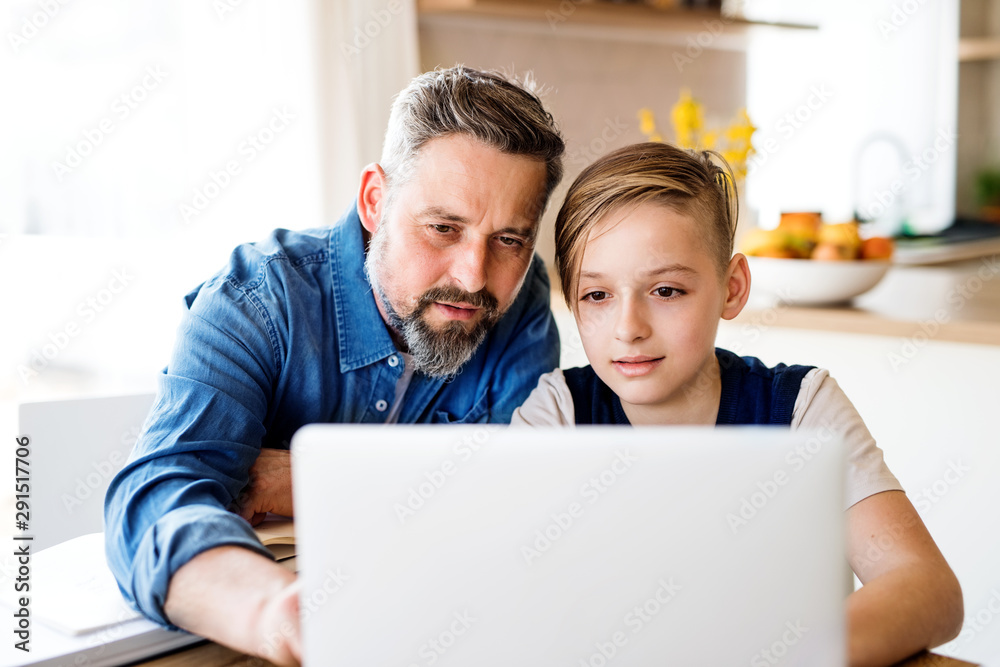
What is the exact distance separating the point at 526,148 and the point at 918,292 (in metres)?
1.99

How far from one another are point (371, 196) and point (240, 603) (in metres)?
0.70

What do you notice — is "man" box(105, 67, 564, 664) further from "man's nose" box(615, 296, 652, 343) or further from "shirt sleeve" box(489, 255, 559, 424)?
"man's nose" box(615, 296, 652, 343)

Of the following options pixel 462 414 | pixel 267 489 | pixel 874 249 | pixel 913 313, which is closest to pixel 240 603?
pixel 267 489

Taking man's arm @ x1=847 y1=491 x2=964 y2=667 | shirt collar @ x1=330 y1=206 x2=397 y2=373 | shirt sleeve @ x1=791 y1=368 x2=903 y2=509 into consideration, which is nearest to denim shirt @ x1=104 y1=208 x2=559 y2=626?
shirt collar @ x1=330 y1=206 x2=397 y2=373

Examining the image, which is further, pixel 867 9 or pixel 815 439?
pixel 867 9

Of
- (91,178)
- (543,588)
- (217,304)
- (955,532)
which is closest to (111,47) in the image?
(91,178)

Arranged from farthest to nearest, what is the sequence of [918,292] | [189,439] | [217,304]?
[918,292], [217,304], [189,439]

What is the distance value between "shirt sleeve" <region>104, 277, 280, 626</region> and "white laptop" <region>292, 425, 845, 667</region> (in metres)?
0.30

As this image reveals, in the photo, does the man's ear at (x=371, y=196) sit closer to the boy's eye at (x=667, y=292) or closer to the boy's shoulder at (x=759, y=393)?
the boy's eye at (x=667, y=292)

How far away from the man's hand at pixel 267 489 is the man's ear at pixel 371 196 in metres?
0.36

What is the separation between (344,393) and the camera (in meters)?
1.34

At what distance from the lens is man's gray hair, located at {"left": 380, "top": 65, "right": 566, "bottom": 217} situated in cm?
120

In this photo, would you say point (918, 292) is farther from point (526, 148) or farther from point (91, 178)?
point (91, 178)

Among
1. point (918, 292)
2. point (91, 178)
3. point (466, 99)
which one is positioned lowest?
point (918, 292)
